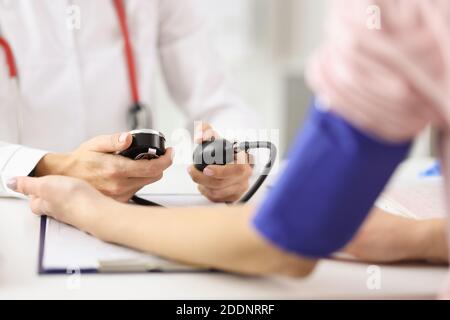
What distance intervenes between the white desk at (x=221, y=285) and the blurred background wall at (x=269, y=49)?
1558 mm

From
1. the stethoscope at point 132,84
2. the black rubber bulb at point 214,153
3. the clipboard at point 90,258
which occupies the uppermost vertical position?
the stethoscope at point 132,84

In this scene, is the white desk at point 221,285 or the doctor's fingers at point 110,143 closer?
the white desk at point 221,285

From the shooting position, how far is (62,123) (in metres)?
1.19

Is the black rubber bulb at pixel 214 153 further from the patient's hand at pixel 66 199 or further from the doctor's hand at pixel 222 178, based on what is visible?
the patient's hand at pixel 66 199

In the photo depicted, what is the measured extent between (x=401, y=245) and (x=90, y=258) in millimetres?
329

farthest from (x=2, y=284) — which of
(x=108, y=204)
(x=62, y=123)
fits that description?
(x=62, y=123)

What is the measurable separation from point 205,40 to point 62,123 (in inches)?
13.6

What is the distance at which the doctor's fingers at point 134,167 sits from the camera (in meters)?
0.84

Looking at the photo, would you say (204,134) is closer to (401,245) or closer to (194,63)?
(401,245)

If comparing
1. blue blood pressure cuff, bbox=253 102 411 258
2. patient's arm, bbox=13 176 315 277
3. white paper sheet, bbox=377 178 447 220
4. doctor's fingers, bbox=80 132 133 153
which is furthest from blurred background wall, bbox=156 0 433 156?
blue blood pressure cuff, bbox=253 102 411 258

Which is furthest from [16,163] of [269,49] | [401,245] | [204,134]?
[269,49]

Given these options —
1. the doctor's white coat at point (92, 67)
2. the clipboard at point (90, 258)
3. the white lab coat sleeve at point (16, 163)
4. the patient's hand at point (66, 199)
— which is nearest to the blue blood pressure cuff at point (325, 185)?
the clipboard at point (90, 258)

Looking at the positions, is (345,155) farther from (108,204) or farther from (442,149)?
(108,204)
